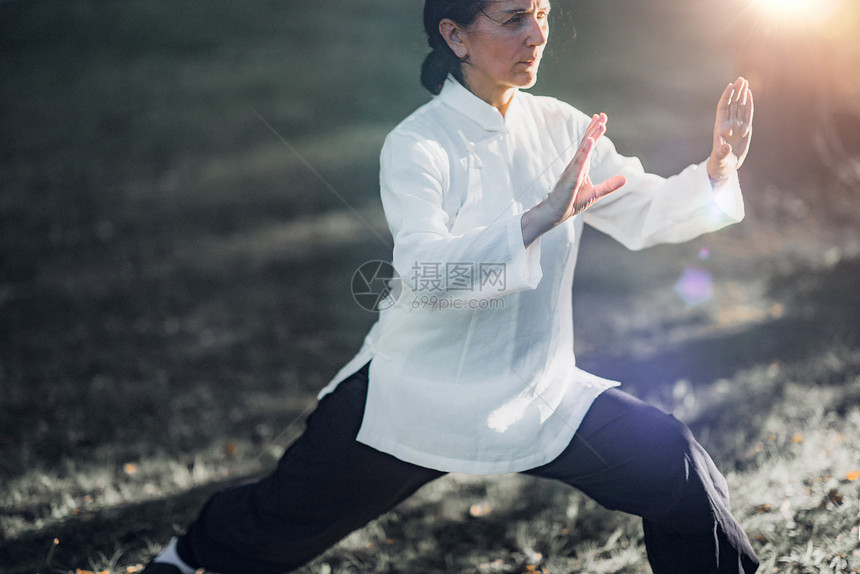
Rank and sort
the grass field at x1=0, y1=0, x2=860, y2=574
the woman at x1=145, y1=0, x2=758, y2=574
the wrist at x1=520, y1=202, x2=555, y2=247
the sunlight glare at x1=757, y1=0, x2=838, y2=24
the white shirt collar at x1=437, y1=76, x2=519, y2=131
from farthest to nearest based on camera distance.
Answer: the sunlight glare at x1=757, y1=0, x2=838, y2=24 < the grass field at x1=0, y1=0, x2=860, y2=574 < the white shirt collar at x1=437, y1=76, x2=519, y2=131 < the woman at x1=145, y1=0, x2=758, y2=574 < the wrist at x1=520, y1=202, x2=555, y2=247

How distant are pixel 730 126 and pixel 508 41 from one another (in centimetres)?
62

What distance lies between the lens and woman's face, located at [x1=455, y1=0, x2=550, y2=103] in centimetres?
177

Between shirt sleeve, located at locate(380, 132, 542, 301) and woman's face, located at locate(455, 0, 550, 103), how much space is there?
23 cm

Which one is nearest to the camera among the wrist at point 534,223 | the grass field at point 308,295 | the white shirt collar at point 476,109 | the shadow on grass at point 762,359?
the wrist at point 534,223

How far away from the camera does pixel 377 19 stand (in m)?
7.96

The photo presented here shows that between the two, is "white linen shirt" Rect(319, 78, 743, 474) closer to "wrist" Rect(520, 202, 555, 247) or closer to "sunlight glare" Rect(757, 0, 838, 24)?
"wrist" Rect(520, 202, 555, 247)

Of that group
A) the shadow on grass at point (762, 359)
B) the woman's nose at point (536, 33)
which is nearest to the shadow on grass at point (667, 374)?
the shadow on grass at point (762, 359)

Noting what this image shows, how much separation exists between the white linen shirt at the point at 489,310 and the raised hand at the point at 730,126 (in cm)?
5

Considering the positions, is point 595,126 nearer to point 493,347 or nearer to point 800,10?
point 493,347

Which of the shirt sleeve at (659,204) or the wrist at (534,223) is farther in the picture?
the shirt sleeve at (659,204)

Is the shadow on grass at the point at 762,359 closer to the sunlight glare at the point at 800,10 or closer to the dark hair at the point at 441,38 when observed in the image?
the sunlight glare at the point at 800,10

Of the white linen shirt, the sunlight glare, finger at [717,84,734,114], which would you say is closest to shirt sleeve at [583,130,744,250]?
the white linen shirt

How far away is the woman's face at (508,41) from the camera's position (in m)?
1.77

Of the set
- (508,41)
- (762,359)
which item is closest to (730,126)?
(508,41)
